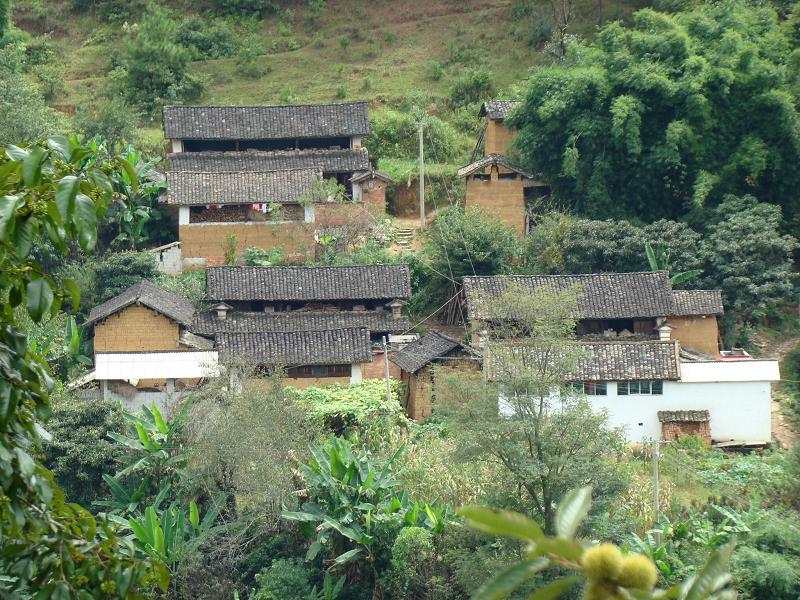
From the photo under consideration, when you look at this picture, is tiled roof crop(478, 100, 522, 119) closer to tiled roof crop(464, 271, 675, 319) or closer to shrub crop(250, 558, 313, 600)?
tiled roof crop(464, 271, 675, 319)

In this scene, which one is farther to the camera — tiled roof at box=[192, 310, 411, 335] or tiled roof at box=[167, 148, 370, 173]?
tiled roof at box=[167, 148, 370, 173]

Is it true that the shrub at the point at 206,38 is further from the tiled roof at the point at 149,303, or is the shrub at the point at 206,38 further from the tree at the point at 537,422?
the tree at the point at 537,422

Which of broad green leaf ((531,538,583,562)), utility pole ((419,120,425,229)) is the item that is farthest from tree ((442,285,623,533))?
broad green leaf ((531,538,583,562))

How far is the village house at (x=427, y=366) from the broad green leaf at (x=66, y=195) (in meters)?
17.8

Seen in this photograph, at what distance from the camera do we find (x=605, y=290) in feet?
78.4

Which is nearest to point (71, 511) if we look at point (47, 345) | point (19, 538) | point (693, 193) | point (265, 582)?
point (19, 538)

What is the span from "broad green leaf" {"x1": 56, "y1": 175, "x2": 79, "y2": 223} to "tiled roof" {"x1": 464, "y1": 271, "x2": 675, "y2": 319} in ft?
62.0

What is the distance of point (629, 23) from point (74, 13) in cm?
1799

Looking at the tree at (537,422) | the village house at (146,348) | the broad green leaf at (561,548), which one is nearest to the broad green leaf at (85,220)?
the broad green leaf at (561,548)

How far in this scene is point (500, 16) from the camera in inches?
1538

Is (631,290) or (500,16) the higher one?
(500,16)

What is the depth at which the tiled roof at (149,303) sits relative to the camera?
76.7 ft

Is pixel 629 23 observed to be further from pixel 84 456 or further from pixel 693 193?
pixel 84 456

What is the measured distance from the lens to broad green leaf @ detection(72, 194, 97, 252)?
4340 mm
